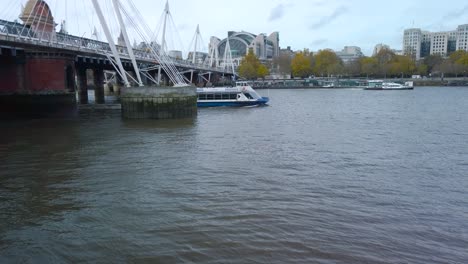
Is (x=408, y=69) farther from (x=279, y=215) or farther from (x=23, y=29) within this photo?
(x=279, y=215)

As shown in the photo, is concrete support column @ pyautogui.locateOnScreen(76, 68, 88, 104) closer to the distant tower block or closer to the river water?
the distant tower block

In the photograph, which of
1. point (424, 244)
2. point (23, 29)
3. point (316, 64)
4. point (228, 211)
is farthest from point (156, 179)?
point (316, 64)

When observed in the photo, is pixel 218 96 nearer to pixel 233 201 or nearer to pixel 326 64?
pixel 233 201

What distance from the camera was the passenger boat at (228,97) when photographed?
5031cm

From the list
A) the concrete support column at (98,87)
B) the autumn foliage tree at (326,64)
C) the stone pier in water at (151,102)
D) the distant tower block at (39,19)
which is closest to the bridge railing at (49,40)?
the distant tower block at (39,19)

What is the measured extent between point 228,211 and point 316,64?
14862 centimetres

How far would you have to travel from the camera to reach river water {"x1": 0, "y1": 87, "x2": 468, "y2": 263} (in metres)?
8.36

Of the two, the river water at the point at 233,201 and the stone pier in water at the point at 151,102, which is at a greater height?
the stone pier in water at the point at 151,102

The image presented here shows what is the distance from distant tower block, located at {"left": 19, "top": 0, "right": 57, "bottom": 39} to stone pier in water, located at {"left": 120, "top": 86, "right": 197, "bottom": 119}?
8057mm

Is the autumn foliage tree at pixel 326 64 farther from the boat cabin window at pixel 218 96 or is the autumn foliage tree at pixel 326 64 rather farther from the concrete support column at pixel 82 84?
the boat cabin window at pixel 218 96

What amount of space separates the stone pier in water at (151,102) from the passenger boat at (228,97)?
14.9 m

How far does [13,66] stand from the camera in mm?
33188

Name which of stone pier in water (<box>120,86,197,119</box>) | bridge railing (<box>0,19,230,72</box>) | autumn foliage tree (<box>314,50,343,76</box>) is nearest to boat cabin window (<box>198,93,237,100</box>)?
bridge railing (<box>0,19,230,72</box>)

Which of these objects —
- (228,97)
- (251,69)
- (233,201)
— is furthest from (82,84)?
(251,69)
